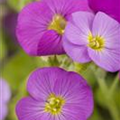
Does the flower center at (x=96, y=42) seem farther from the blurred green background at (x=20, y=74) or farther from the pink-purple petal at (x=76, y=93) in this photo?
the blurred green background at (x=20, y=74)

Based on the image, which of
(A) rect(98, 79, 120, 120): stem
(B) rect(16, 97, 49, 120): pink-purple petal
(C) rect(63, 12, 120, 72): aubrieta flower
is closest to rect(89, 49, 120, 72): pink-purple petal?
(C) rect(63, 12, 120, 72): aubrieta flower

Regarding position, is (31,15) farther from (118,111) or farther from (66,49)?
(118,111)

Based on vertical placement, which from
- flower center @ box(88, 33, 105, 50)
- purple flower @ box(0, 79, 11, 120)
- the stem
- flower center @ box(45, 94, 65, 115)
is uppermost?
flower center @ box(88, 33, 105, 50)

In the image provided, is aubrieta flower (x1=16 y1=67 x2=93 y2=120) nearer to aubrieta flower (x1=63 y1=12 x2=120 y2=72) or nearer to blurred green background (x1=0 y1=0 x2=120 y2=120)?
aubrieta flower (x1=63 y1=12 x2=120 y2=72)

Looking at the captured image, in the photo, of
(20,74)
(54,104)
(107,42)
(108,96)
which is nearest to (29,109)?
(54,104)

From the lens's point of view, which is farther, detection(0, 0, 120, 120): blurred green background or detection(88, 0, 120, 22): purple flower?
Result: detection(0, 0, 120, 120): blurred green background

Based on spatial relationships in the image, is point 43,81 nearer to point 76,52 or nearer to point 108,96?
point 76,52

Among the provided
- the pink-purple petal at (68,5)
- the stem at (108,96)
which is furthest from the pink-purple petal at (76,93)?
the stem at (108,96)
